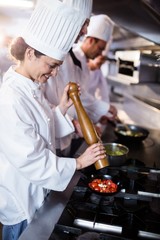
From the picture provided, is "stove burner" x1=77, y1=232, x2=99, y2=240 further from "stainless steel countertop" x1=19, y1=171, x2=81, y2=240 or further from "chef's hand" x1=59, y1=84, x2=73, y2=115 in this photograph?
"chef's hand" x1=59, y1=84, x2=73, y2=115

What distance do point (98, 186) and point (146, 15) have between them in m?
0.88

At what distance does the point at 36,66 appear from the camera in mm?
928

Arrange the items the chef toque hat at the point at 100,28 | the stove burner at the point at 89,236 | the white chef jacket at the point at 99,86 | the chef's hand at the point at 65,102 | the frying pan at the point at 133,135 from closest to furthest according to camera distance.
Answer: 1. the stove burner at the point at 89,236
2. the chef's hand at the point at 65,102
3. the frying pan at the point at 133,135
4. the chef toque hat at the point at 100,28
5. the white chef jacket at the point at 99,86

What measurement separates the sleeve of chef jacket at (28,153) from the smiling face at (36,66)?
5.3 inches

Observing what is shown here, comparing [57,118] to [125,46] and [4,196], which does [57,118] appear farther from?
[125,46]

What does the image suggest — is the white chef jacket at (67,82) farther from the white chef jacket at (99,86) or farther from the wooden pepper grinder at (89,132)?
the white chef jacket at (99,86)

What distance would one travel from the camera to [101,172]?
115 cm

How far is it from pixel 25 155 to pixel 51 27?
0.46 meters

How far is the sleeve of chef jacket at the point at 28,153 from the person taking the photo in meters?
0.84

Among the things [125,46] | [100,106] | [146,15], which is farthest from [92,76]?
[146,15]

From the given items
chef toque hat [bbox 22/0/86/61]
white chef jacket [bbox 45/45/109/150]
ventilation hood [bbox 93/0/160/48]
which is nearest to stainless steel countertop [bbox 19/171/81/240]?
white chef jacket [bbox 45/45/109/150]

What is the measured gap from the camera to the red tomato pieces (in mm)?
954

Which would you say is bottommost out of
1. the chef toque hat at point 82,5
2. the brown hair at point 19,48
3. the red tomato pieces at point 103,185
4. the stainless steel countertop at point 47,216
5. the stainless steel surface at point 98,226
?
the stainless steel countertop at point 47,216

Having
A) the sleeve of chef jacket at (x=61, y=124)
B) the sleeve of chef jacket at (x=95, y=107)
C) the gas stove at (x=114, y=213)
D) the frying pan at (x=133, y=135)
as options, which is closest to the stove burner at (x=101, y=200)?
the gas stove at (x=114, y=213)
